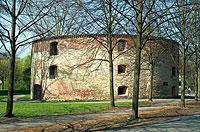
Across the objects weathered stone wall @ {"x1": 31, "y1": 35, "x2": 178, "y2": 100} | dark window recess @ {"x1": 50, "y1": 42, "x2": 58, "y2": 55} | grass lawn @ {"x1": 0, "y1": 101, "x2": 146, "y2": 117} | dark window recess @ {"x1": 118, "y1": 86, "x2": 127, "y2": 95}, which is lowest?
grass lawn @ {"x1": 0, "y1": 101, "x2": 146, "y2": 117}

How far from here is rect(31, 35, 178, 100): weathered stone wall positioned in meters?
20.8

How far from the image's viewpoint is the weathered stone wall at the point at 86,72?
20797mm

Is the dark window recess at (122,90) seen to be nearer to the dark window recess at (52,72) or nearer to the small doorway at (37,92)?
the dark window recess at (52,72)

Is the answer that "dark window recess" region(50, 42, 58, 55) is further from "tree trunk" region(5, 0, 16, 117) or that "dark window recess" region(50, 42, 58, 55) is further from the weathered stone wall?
"tree trunk" region(5, 0, 16, 117)

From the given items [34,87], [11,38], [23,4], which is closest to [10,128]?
[11,38]

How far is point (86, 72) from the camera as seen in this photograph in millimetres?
20953

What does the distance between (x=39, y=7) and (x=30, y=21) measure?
0.77m

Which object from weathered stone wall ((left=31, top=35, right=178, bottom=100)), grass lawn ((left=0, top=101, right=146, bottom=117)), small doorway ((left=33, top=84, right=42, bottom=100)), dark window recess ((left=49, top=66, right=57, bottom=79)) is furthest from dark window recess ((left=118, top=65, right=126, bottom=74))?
small doorway ((left=33, top=84, right=42, bottom=100))

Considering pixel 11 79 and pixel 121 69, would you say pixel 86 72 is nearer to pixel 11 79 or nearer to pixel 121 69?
pixel 121 69

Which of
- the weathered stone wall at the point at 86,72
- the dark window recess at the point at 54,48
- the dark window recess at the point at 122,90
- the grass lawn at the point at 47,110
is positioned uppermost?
the dark window recess at the point at 54,48

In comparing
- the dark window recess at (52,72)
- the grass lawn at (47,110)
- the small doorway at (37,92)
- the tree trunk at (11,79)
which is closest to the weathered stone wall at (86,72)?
the dark window recess at (52,72)

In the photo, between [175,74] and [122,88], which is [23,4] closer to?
[122,88]

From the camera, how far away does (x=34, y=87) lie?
24.2m

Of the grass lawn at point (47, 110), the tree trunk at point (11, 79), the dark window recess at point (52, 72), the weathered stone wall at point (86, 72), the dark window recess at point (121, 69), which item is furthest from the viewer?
the dark window recess at point (52, 72)
